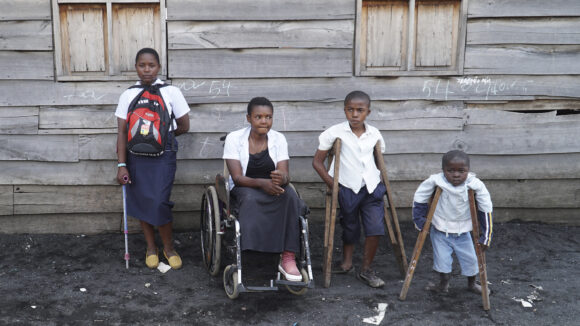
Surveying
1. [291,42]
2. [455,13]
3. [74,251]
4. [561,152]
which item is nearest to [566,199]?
[561,152]

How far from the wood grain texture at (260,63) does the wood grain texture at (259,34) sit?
0.06 meters

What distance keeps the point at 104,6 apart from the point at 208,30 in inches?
37.7

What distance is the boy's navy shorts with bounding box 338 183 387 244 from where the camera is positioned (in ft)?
14.1

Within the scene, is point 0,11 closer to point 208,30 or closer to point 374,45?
point 208,30

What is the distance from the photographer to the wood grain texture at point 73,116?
5.05m

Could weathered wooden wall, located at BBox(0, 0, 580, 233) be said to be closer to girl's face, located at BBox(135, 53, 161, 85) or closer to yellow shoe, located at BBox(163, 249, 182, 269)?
girl's face, located at BBox(135, 53, 161, 85)

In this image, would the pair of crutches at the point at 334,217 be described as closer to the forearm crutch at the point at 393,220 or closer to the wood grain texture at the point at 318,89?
the forearm crutch at the point at 393,220

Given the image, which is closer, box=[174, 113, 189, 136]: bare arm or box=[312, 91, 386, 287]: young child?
box=[312, 91, 386, 287]: young child

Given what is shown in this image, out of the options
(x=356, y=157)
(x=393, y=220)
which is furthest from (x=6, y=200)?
(x=393, y=220)

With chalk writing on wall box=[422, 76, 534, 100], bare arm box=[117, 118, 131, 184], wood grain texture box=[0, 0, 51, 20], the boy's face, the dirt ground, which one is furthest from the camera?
chalk writing on wall box=[422, 76, 534, 100]

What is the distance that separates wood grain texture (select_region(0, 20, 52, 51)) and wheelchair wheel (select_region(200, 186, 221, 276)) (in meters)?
2.04

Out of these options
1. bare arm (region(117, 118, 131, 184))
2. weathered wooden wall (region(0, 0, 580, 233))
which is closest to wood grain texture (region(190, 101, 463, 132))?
weathered wooden wall (region(0, 0, 580, 233))

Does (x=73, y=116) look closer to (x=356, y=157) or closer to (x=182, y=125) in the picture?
(x=182, y=125)

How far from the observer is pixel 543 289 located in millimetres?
4309
